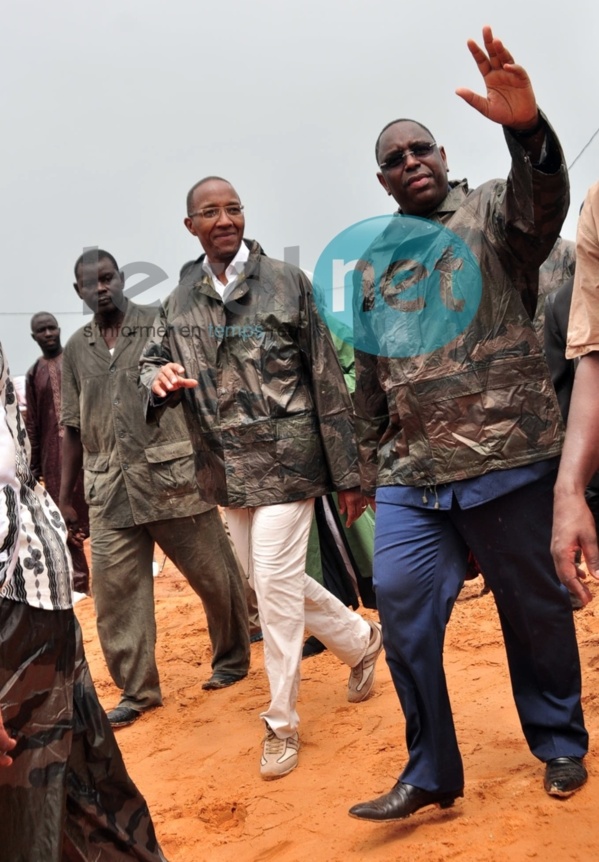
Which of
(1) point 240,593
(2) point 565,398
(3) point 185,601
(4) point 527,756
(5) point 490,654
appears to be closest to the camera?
(4) point 527,756

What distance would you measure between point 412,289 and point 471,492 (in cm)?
76

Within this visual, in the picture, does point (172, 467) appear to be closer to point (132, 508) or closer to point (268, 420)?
point (132, 508)

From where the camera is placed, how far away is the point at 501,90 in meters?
2.96

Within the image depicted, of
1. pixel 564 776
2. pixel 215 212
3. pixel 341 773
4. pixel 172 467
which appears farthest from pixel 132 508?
pixel 564 776

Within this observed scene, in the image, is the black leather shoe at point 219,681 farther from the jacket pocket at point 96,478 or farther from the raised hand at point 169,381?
the raised hand at point 169,381

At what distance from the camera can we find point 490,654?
5.66 meters

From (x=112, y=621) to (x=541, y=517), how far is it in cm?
289

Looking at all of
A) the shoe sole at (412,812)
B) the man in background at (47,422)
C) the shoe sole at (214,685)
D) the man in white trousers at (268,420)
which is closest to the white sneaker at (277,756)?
the man in white trousers at (268,420)

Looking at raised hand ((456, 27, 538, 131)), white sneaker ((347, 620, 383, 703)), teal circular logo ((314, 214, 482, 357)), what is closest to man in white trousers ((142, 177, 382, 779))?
white sneaker ((347, 620, 383, 703))

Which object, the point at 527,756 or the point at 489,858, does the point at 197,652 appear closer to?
the point at 527,756

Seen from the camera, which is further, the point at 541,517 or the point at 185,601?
the point at 185,601

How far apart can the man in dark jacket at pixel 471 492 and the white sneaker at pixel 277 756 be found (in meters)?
0.88

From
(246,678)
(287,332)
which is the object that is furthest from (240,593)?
(287,332)

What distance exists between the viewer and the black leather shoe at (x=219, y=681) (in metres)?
5.90
